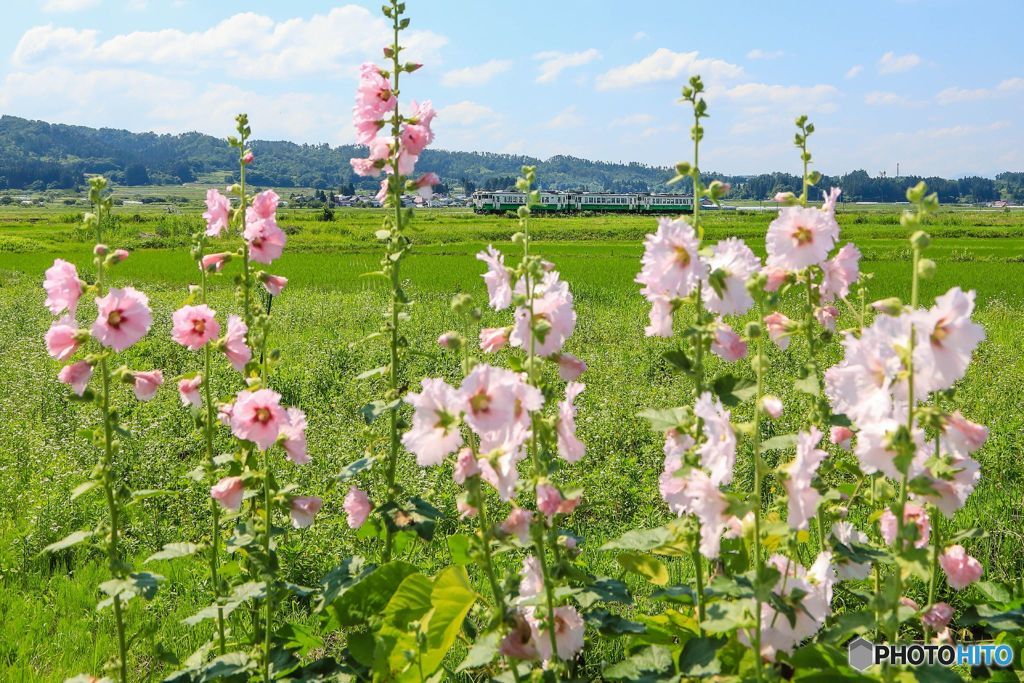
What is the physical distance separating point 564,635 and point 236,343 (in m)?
1.29

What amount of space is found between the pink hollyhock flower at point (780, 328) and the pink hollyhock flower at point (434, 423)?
965 millimetres

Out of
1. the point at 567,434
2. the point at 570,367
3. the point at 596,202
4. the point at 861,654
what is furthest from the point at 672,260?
the point at 596,202

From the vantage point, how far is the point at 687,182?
2.21 m

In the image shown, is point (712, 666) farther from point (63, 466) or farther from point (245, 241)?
point (63, 466)

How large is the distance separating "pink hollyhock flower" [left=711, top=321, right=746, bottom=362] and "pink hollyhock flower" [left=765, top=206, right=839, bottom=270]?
0.75 ft

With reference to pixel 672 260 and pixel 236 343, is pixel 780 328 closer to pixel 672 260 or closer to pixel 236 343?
pixel 672 260

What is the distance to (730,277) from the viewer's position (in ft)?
6.18

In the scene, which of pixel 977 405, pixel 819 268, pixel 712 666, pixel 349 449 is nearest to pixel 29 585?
pixel 349 449

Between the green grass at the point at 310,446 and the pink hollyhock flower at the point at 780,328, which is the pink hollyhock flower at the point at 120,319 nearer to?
the green grass at the point at 310,446

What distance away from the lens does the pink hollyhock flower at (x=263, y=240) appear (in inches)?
98.4

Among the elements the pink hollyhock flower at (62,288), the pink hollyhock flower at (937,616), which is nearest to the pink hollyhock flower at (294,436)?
the pink hollyhock flower at (62,288)

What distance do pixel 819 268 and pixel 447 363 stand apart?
25.5ft

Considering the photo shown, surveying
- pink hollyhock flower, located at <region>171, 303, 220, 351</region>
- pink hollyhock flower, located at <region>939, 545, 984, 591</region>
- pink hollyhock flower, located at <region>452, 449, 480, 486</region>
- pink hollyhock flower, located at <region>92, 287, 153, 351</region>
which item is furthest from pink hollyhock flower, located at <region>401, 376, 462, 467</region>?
pink hollyhock flower, located at <region>939, 545, 984, 591</region>

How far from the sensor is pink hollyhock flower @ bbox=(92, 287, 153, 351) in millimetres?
2125
